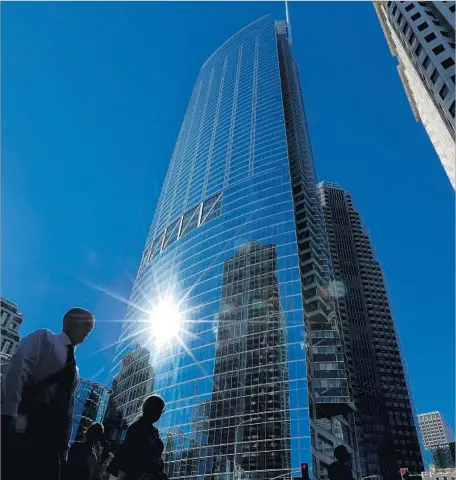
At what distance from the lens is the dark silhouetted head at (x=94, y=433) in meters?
5.51

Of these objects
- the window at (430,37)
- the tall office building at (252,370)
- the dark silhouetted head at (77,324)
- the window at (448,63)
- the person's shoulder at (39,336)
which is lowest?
the person's shoulder at (39,336)

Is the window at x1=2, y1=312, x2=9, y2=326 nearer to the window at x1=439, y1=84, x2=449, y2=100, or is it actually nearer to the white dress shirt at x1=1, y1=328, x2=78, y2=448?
the window at x1=439, y1=84, x2=449, y2=100

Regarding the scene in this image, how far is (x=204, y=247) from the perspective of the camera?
218ft

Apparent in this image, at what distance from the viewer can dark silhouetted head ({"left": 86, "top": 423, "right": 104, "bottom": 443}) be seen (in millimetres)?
5511

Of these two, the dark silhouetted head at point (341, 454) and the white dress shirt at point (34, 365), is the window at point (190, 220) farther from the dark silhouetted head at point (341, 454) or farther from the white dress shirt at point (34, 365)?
the white dress shirt at point (34, 365)

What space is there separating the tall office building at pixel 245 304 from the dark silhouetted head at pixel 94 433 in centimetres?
3977

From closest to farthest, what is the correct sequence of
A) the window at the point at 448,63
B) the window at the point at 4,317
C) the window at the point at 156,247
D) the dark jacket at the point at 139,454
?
the dark jacket at the point at 139,454 < the window at the point at 448,63 < the window at the point at 4,317 < the window at the point at 156,247

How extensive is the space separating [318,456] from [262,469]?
6202mm

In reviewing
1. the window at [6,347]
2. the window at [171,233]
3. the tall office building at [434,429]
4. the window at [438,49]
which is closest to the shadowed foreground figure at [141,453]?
the window at [438,49]

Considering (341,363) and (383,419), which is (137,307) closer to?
(341,363)

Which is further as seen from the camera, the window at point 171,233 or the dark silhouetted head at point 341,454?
the window at point 171,233

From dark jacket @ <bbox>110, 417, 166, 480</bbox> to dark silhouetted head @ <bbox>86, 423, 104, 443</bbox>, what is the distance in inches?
48.3

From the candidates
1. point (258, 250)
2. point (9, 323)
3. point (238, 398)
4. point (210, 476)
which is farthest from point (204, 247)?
point (9, 323)

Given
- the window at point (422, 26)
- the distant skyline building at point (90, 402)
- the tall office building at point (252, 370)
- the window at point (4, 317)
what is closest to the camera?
the tall office building at point (252, 370)
